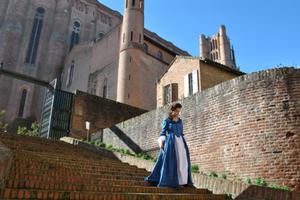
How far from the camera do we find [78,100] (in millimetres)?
18828

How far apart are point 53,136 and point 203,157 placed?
31.2ft

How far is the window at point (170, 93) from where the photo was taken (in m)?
20.3

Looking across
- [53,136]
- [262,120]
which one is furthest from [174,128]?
[53,136]

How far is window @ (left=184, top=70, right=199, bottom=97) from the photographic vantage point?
18.4 meters

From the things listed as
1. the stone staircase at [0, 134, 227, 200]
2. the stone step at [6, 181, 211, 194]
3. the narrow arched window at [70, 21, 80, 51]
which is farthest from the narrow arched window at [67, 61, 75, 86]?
the stone step at [6, 181, 211, 194]

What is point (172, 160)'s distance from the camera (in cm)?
578

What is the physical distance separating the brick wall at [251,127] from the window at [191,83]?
22.7 ft

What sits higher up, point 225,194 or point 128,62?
point 128,62

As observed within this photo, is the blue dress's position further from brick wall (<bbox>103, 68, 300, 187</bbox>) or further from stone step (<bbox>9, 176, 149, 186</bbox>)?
brick wall (<bbox>103, 68, 300, 187</bbox>)

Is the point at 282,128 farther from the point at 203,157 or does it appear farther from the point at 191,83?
the point at 191,83

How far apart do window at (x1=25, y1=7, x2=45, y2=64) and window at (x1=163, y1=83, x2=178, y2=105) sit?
23.4m

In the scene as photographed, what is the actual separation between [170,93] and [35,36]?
26.1 metres

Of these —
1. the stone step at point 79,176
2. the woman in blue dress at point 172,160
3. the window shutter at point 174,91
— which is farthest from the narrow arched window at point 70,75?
the woman in blue dress at point 172,160

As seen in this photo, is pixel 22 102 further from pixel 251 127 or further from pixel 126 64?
pixel 251 127
